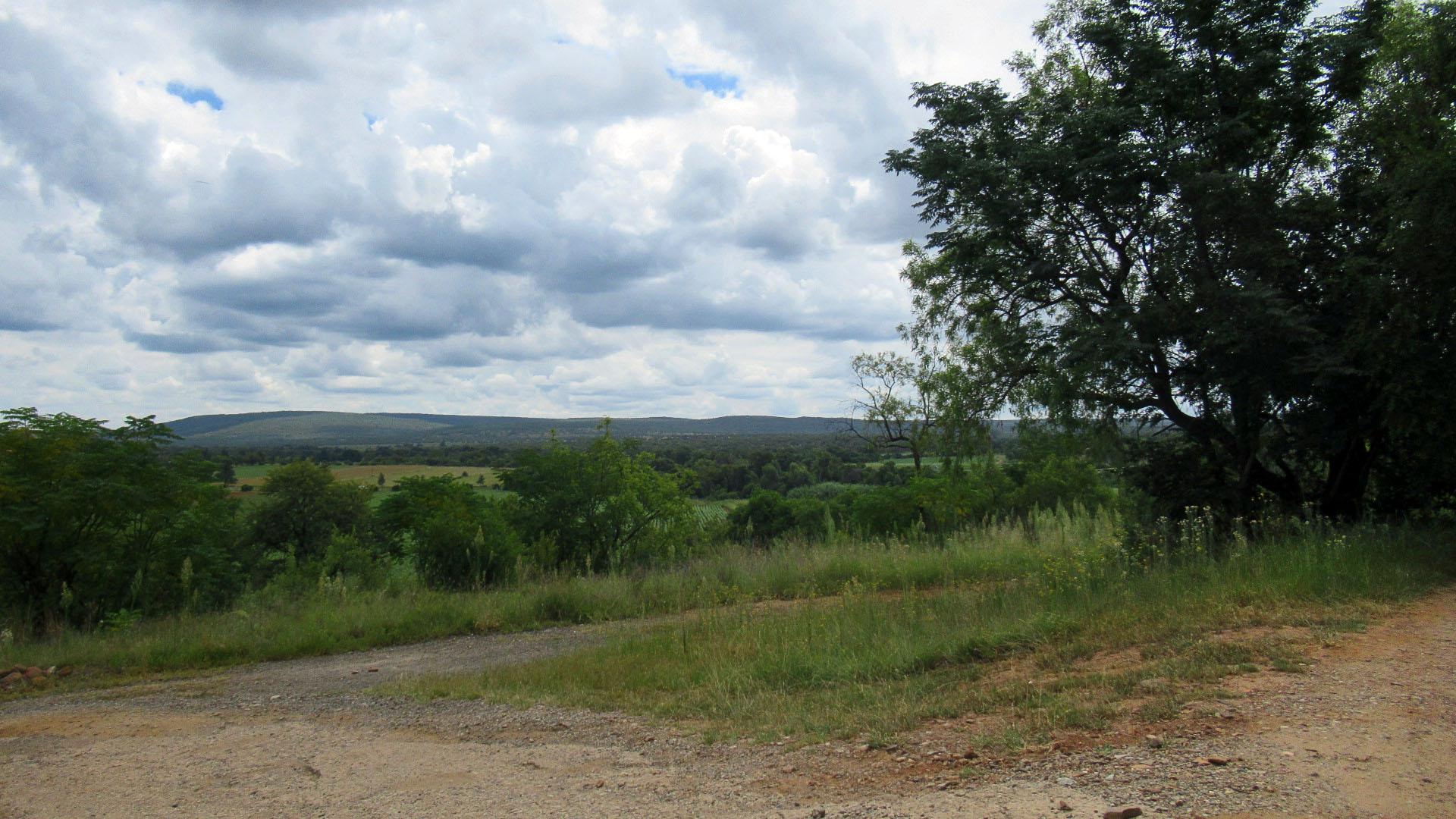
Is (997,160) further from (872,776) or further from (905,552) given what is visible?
(872,776)

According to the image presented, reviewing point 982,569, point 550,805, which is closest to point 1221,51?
point 982,569

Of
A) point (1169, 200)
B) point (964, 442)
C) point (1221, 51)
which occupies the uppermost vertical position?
point (1221, 51)

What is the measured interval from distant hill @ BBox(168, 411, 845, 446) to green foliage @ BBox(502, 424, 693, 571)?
65.1 m

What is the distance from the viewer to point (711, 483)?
151 feet

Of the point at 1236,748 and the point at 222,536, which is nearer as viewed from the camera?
the point at 1236,748

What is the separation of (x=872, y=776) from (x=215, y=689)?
7208mm

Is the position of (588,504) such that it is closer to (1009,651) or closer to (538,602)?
(538,602)

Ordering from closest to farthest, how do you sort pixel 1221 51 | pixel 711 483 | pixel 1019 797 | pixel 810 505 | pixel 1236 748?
1. pixel 1019 797
2. pixel 1236 748
3. pixel 1221 51
4. pixel 810 505
5. pixel 711 483

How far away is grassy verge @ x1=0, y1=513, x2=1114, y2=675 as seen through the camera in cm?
1070

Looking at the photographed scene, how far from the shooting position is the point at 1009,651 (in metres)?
7.40

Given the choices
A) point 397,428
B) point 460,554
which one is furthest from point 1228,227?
point 397,428

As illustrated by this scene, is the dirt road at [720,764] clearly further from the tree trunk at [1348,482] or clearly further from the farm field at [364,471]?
the farm field at [364,471]

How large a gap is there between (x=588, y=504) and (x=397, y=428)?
114 m

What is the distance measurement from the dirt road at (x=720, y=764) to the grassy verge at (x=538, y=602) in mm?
2746
